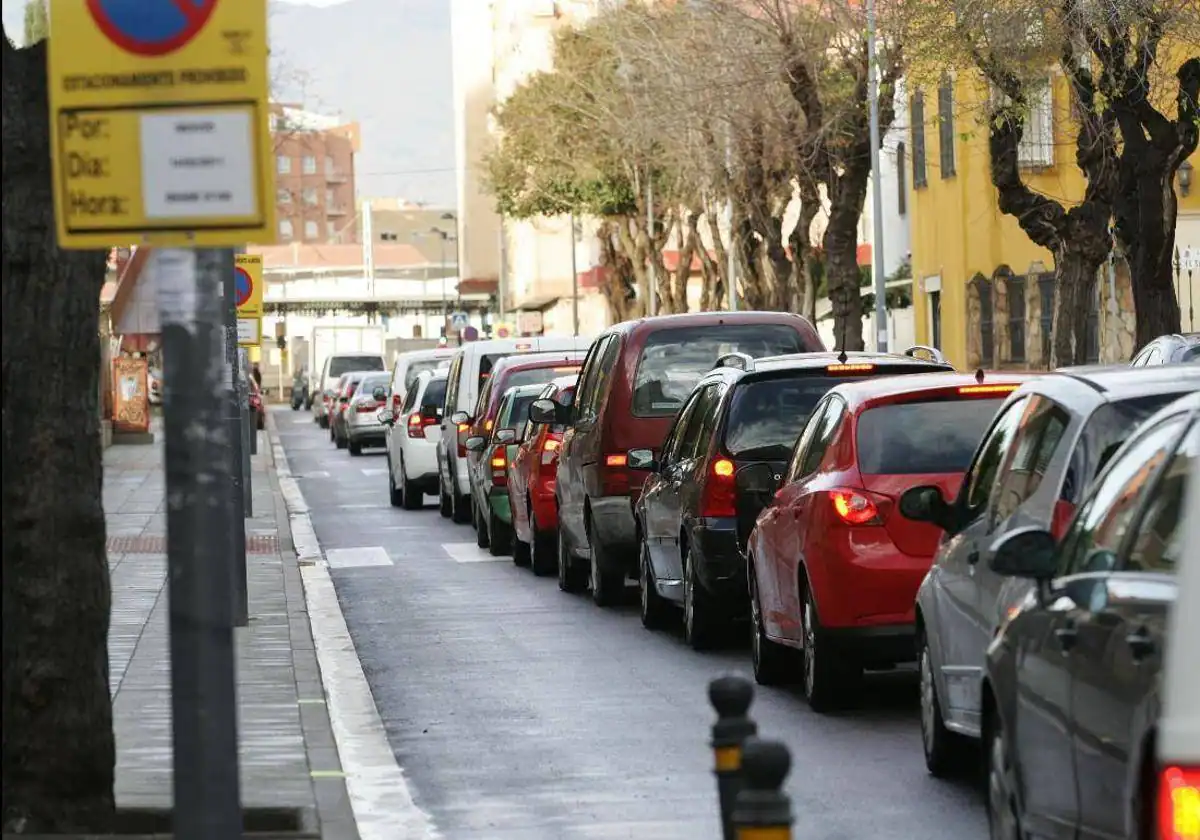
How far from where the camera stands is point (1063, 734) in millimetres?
6422

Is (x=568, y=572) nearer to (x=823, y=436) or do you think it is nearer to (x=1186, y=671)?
(x=823, y=436)

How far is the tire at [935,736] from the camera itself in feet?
34.1

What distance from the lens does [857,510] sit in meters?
12.2

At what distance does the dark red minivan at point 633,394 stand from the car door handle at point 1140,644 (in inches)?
482

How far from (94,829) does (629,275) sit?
70.8 metres

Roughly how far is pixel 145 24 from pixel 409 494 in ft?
91.3

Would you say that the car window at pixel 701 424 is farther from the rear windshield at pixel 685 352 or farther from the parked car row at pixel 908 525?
the rear windshield at pixel 685 352

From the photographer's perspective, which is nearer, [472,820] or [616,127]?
[472,820]

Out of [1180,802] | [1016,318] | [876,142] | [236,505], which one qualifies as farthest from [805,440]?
[1016,318]

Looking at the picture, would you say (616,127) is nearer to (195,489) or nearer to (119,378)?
(119,378)

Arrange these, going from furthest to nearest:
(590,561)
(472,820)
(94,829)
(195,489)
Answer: (590,561) → (472,820) → (94,829) → (195,489)

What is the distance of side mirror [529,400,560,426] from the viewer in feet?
67.3

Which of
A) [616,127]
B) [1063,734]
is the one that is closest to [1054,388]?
[1063,734]

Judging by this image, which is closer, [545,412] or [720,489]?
[720,489]
